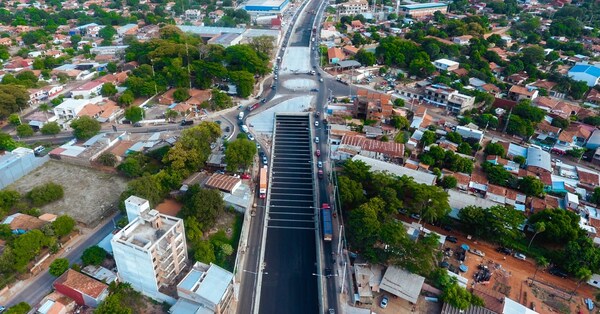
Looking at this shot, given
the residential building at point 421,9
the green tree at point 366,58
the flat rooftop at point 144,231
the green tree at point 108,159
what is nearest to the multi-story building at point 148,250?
the flat rooftop at point 144,231

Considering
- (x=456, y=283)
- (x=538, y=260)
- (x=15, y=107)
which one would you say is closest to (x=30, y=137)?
(x=15, y=107)

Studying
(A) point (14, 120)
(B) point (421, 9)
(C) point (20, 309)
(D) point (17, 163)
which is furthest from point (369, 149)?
(B) point (421, 9)

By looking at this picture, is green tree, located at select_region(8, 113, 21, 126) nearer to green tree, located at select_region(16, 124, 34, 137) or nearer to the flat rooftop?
green tree, located at select_region(16, 124, 34, 137)

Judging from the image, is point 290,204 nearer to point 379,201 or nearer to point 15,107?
point 379,201

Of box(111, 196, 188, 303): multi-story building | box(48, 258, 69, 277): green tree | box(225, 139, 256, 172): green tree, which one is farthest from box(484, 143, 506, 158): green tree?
box(48, 258, 69, 277): green tree

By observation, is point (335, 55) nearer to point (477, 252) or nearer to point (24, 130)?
point (477, 252)

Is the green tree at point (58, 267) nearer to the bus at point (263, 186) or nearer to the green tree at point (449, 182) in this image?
Answer: the bus at point (263, 186)
